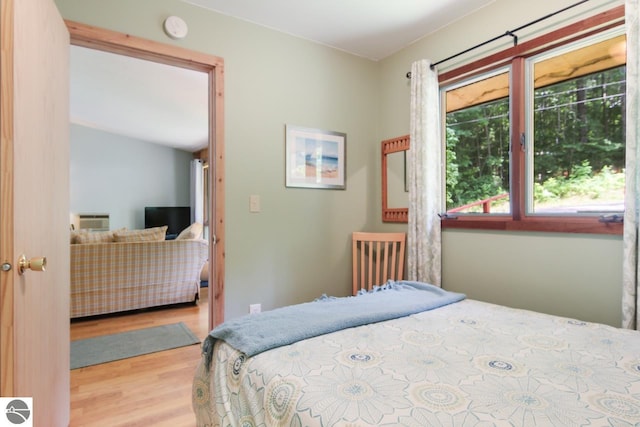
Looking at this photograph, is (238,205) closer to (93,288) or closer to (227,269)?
(227,269)

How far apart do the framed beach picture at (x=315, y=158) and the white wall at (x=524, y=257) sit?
0.57 m

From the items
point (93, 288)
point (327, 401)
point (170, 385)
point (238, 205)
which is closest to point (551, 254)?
point (327, 401)

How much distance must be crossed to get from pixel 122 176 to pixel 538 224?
7.35 metres

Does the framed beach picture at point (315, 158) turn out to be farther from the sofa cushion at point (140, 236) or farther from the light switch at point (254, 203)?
the sofa cushion at point (140, 236)

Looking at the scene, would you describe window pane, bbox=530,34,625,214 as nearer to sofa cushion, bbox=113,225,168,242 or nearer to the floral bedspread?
the floral bedspread

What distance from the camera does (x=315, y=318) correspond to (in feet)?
4.77

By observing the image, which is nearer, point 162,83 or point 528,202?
point 528,202

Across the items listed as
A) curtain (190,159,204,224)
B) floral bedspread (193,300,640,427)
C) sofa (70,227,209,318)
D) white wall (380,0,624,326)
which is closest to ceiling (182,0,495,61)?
white wall (380,0,624,326)

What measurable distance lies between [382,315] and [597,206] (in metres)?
1.28

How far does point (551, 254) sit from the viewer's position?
1.89 metres

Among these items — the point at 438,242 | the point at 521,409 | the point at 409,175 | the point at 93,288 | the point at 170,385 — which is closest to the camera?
the point at 521,409

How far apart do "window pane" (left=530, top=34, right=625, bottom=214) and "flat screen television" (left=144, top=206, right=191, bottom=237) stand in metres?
6.77

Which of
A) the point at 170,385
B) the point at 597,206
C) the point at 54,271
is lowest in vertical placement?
the point at 170,385

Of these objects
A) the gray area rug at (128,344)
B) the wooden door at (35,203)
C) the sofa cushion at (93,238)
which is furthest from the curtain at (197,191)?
the wooden door at (35,203)
